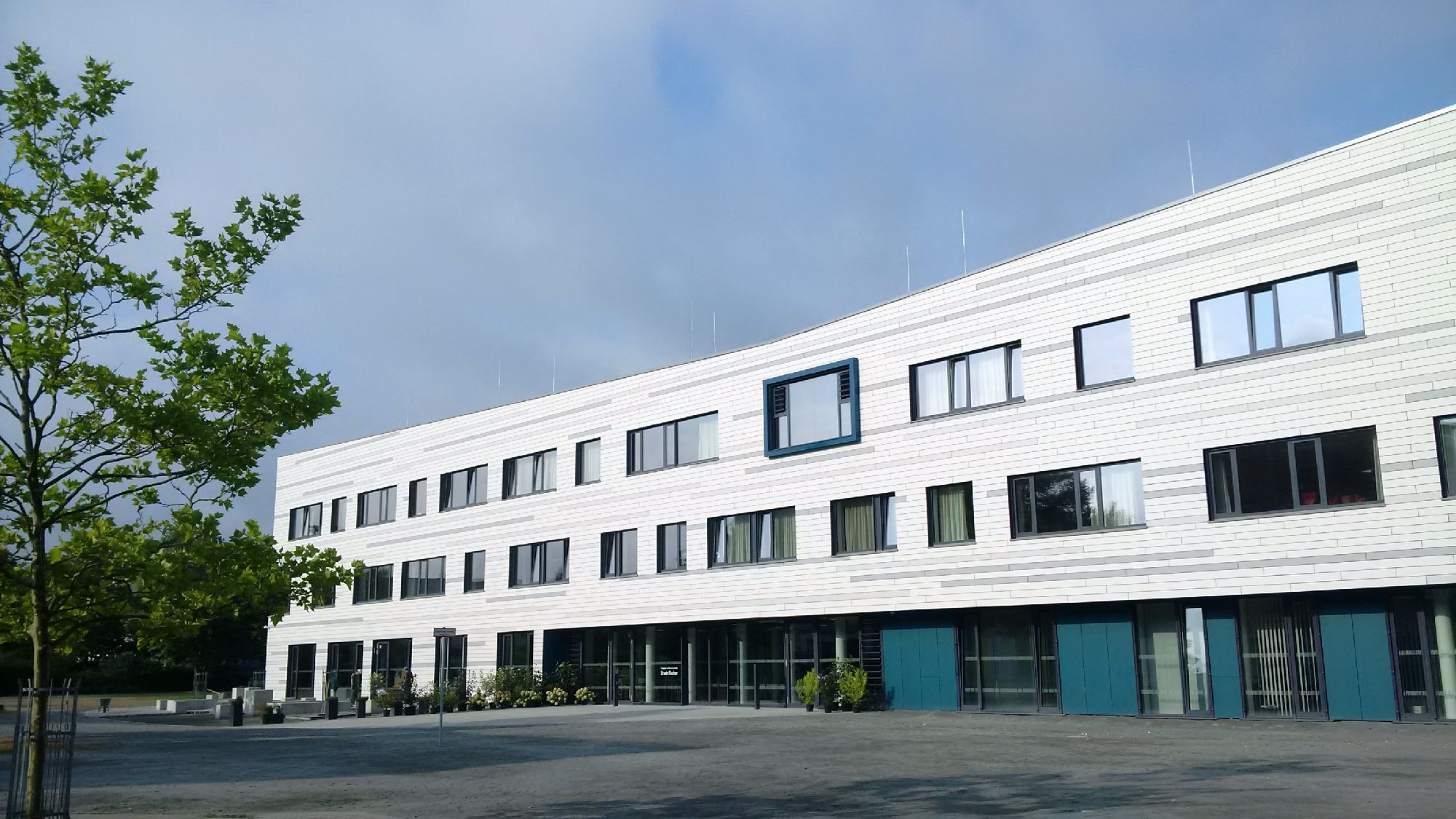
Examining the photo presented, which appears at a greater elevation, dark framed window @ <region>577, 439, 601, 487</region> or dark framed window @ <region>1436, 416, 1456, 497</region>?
dark framed window @ <region>577, 439, 601, 487</region>

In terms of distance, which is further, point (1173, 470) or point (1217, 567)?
point (1173, 470)

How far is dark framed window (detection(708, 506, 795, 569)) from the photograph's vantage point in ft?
112

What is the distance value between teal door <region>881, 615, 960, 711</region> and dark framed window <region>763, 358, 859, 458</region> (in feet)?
17.3

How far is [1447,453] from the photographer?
22.0 metres

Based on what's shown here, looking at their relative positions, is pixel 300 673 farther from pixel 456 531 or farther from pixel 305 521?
pixel 456 531

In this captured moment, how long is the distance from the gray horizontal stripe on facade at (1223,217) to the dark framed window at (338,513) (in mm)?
34526

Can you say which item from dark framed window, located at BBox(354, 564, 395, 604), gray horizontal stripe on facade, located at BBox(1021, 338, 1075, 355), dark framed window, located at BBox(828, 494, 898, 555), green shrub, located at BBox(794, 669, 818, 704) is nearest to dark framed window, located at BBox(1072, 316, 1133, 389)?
gray horizontal stripe on facade, located at BBox(1021, 338, 1075, 355)

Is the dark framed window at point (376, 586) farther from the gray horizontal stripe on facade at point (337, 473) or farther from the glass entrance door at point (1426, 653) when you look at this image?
the glass entrance door at point (1426, 653)

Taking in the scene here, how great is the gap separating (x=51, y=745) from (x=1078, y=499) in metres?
21.8

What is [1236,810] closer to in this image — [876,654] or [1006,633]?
[1006,633]

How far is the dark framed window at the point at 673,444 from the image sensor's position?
3681cm

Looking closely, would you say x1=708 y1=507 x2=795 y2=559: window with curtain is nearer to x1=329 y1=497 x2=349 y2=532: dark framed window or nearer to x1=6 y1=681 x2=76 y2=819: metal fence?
x1=6 y1=681 x2=76 y2=819: metal fence

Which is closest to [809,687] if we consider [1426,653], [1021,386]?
[1021,386]

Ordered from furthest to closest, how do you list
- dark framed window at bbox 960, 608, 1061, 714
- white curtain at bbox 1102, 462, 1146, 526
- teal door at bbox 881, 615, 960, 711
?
teal door at bbox 881, 615, 960, 711, dark framed window at bbox 960, 608, 1061, 714, white curtain at bbox 1102, 462, 1146, 526
